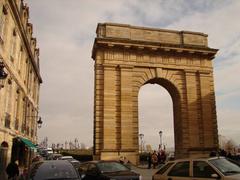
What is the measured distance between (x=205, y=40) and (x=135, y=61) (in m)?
7.58

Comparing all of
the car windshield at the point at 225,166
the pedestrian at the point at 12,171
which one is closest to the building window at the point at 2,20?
the pedestrian at the point at 12,171

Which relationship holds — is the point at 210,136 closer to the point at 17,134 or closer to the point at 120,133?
the point at 120,133

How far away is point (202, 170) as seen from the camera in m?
8.14

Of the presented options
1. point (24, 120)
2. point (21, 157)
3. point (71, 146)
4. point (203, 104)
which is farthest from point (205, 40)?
point (71, 146)

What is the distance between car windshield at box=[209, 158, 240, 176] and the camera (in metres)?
7.73

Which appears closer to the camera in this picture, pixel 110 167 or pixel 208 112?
pixel 110 167

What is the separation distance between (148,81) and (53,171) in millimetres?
20005

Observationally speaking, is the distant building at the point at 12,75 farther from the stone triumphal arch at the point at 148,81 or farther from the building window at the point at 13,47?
the stone triumphal arch at the point at 148,81

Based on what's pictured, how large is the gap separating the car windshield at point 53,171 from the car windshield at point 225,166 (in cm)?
387

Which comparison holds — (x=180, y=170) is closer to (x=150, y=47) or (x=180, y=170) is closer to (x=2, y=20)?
(x=2, y=20)

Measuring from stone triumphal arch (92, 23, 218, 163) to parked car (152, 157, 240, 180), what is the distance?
1602cm

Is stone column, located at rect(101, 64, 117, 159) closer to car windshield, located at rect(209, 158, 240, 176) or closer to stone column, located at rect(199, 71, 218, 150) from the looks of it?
stone column, located at rect(199, 71, 218, 150)

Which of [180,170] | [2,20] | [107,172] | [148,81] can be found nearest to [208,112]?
[148,81]

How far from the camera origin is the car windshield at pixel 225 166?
773 centimetres
